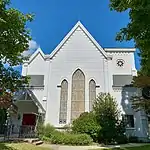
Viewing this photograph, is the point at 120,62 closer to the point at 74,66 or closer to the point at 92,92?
the point at 92,92

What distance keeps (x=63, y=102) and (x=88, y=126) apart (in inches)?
240

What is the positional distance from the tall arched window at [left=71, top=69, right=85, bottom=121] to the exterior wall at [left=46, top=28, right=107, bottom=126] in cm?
39

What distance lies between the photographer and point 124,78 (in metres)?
27.2

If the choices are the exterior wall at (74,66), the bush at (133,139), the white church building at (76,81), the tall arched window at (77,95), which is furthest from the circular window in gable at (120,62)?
the bush at (133,139)

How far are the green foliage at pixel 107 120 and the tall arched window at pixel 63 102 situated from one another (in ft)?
15.1

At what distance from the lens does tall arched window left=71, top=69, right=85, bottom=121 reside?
25.7 metres

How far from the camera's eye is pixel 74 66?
27578mm

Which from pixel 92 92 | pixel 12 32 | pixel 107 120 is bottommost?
pixel 107 120

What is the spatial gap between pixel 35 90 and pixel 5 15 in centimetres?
1688

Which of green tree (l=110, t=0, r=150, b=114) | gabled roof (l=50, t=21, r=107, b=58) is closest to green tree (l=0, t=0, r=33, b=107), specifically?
green tree (l=110, t=0, r=150, b=114)

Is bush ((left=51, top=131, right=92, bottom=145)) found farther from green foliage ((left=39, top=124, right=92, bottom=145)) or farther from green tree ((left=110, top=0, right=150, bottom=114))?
green tree ((left=110, top=0, right=150, bottom=114))

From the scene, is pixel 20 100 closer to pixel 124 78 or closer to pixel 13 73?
pixel 13 73

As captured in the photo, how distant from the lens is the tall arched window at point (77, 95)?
25.7 metres

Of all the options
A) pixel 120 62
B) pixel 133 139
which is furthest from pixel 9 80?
pixel 120 62
